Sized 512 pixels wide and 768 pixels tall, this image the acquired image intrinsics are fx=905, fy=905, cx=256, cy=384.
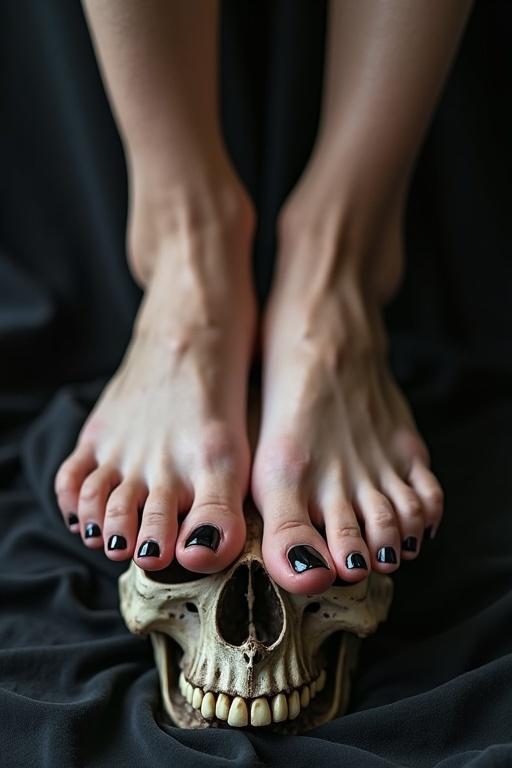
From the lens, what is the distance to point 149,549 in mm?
756

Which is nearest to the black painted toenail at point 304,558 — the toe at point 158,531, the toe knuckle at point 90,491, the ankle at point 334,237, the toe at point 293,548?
the toe at point 293,548

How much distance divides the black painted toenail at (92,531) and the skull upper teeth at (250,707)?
177 millimetres

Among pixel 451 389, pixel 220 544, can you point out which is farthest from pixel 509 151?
pixel 220 544

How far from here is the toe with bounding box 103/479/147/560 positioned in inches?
31.0

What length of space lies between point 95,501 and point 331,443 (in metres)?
0.23

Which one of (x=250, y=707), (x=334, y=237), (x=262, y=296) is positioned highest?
(x=334, y=237)

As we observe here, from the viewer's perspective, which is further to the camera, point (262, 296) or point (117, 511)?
point (262, 296)

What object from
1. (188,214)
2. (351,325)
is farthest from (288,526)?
(188,214)

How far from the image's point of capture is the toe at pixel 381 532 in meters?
0.77

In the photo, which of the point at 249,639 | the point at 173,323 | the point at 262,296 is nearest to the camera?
the point at 249,639

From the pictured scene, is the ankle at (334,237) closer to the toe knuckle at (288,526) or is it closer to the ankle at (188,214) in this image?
the ankle at (188,214)

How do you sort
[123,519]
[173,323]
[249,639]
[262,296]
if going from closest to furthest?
[249,639], [123,519], [173,323], [262,296]

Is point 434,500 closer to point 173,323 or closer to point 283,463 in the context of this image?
point 283,463

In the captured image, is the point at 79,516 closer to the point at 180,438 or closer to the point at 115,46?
the point at 180,438
